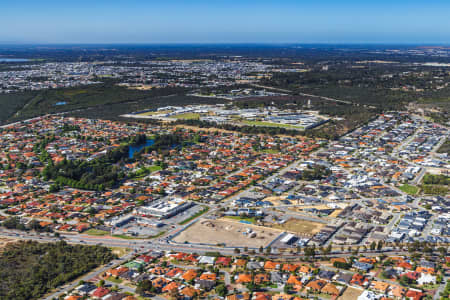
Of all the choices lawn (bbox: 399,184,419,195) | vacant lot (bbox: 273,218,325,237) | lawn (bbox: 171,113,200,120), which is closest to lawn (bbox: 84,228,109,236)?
vacant lot (bbox: 273,218,325,237)

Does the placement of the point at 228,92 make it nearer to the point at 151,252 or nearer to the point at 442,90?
the point at 442,90

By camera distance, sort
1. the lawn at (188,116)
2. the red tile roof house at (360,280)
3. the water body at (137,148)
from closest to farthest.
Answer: the red tile roof house at (360,280) → the water body at (137,148) → the lawn at (188,116)

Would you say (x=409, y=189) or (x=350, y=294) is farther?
(x=409, y=189)

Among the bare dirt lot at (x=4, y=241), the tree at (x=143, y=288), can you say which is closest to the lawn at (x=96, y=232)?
the bare dirt lot at (x=4, y=241)

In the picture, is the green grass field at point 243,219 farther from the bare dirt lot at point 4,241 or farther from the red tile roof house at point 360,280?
the bare dirt lot at point 4,241

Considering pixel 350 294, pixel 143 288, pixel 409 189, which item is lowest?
pixel 350 294

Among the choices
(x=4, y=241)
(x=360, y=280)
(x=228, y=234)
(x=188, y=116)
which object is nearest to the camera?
(x=360, y=280)

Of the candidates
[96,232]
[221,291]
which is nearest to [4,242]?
[96,232]

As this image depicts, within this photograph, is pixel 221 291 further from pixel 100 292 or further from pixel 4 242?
pixel 4 242
